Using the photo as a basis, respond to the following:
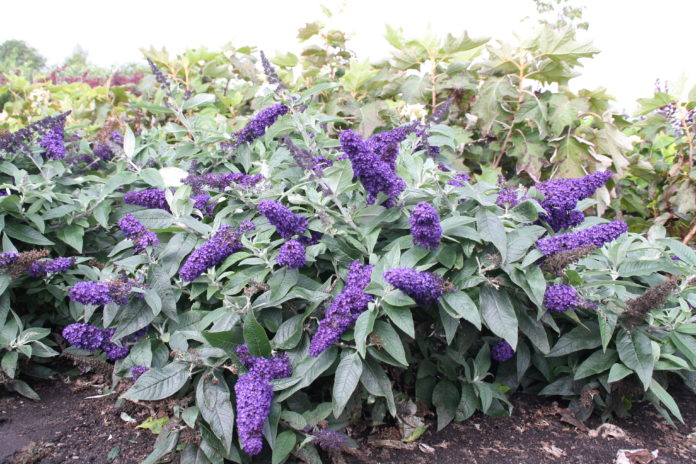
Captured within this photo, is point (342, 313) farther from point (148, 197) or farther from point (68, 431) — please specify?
point (68, 431)

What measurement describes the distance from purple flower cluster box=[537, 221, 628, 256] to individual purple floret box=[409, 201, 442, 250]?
46cm

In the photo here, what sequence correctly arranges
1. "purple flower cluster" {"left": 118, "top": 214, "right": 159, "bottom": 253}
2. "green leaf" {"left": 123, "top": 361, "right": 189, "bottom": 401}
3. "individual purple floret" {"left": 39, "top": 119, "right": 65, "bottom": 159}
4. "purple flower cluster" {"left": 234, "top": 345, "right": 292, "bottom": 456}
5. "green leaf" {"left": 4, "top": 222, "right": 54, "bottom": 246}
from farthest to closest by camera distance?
"individual purple floret" {"left": 39, "top": 119, "right": 65, "bottom": 159} < "green leaf" {"left": 4, "top": 222, "right": 54, "bottom": 246} < "purple flower cluster" {"left": 118, "top": 214, "right": 159, "bottom": 253} < "green leaf" {"left": 123, "top": 361, "right": 189, "bottom": 401} < "purple flower cluster" {"left": 234, "top": 345, "right": 292, "bottom": 456}

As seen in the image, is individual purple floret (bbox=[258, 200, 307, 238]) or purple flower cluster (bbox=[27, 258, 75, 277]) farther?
purple flower cluster (bbox=[27, 258, 75, 277])

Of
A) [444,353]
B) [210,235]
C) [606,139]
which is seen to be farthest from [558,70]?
[210,235]

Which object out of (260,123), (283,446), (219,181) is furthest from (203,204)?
(283,446)

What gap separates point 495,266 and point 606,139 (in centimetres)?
259

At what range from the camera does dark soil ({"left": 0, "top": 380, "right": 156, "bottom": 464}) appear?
2250 mm

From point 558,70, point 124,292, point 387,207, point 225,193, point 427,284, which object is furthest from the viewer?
point 558,70

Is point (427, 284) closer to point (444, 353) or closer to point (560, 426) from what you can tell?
point (444, 353)

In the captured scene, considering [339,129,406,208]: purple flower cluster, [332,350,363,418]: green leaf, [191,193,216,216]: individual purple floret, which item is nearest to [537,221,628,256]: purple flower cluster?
[339,129,406,208]: purple flower cluster

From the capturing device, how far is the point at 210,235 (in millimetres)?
2498

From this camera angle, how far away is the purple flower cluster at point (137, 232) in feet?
7.73

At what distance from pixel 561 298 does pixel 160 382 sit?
5.45 ft

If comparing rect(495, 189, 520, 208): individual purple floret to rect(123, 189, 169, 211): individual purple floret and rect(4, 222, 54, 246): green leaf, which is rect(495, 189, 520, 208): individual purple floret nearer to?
rect(123, 189, 169, 211): individual purple floret
